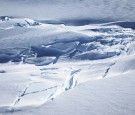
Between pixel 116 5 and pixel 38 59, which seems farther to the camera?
pixel 116 5

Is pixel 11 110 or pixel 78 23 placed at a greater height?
pixel 78 23

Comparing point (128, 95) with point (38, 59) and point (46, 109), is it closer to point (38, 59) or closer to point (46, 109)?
point (46, 109)

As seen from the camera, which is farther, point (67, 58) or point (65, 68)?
point (67, 58)

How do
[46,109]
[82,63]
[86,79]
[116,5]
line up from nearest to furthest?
1. [46,109]
2. [86,79]
3. [82,63]
4. [116,5]

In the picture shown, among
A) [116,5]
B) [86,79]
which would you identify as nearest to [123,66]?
[86,79]

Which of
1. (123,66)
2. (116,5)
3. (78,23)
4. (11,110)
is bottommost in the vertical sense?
(11,110)
